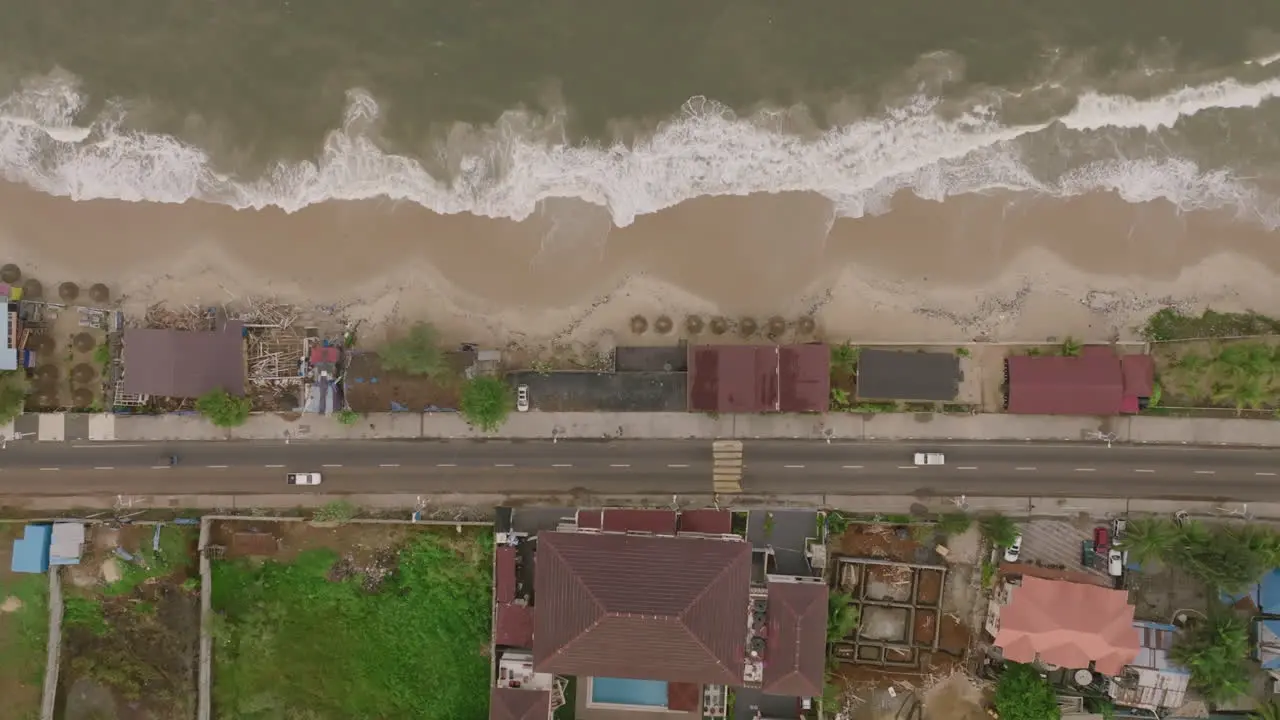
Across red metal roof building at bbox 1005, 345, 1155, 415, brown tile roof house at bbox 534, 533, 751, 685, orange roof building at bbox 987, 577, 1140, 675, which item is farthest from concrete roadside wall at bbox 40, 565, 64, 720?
red metal roof building at bbox 1005, 345, 1155, 415

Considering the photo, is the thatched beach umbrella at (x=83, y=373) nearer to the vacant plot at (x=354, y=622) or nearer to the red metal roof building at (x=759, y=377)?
the vacant plot at (x=354, y=622)

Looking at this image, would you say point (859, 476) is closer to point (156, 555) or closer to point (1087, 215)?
point (1087, 215)

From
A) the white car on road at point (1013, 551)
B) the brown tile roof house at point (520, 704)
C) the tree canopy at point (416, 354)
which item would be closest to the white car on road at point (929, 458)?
the white car on road at point (1013, 551)

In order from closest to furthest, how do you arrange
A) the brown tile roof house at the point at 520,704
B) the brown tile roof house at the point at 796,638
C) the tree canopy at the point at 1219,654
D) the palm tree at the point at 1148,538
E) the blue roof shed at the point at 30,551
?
1. the brown tile roof house at the point at 796,638
2. the tree canopy at the point at 1219,654
3. the palm tree at the point at 1148,538
4. the brown tile roof house at the point at 520,704
5. the blue roof shed at the point at 30,551

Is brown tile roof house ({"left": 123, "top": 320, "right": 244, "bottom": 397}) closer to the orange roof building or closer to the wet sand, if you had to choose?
the wet sand

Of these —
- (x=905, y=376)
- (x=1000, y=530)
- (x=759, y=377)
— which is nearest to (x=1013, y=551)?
(x=1000, y=530)

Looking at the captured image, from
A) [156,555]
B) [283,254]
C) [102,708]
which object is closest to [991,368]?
[283,254]

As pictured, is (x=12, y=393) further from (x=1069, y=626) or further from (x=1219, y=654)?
(x=1219, y=654)
